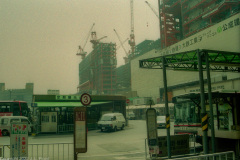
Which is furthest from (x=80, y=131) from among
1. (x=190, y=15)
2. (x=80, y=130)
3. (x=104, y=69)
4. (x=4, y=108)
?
(x=104, y=69)

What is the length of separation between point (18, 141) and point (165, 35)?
3203 inches

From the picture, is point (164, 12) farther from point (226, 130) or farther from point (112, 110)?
point (226, 130)

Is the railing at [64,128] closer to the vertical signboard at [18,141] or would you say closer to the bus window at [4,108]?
the bus window at [4,108]

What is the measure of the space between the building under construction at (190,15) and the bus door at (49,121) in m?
34.0

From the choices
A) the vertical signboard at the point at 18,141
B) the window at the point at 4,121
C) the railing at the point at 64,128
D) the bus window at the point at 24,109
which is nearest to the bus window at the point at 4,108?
the bus window at the point at 24,109

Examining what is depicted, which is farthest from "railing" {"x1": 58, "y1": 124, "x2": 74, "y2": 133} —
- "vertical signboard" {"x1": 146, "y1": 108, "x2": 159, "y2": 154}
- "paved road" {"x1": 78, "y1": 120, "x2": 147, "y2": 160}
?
"vertical signboard" {"x1": 146, "y1": 108, "x2": 159, "y2": 154}

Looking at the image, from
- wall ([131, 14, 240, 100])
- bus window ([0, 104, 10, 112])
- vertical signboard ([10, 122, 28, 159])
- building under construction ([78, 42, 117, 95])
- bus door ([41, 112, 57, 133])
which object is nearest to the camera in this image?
vertical signboard ([10, 122, 28, 159])

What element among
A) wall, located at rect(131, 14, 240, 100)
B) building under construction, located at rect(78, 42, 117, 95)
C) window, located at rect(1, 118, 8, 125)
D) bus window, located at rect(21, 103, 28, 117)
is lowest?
window, located at rect(1, 118, 8, 125)

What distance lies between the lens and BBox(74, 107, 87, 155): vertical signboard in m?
8.81

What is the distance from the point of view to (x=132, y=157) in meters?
12.1

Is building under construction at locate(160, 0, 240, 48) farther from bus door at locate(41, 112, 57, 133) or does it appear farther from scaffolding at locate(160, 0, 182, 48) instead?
bus door at locate(41, 112, 57, 133)

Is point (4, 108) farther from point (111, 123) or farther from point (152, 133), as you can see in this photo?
point (152, 133)

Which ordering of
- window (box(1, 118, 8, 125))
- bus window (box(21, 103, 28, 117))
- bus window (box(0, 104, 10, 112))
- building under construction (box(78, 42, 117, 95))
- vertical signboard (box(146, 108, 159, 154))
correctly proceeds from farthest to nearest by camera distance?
building under construction (box(78, 42, 117, 95)), bus window (box(21, 103, 28, 117)), bus window (box(0, 104, 10, 112)), window (box(1, 118, 8, 125)), vertical signboard (box(146, 108, 159, 154))

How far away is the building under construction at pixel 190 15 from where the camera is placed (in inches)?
2288
